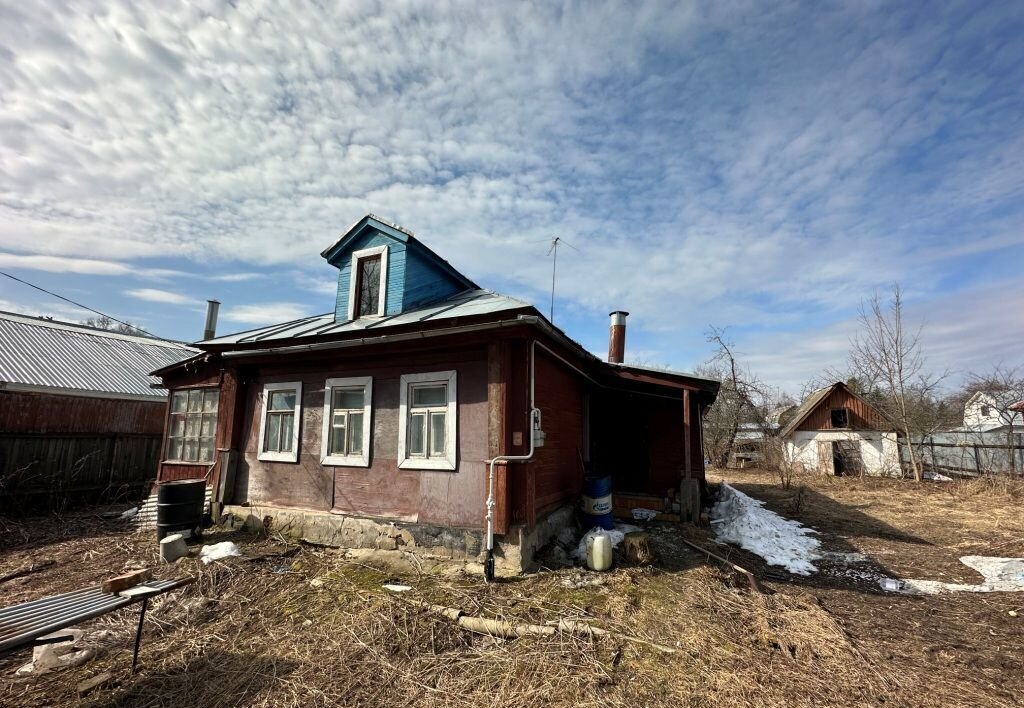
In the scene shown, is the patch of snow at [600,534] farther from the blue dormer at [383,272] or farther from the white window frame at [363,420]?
the blue dormer at [383,272]

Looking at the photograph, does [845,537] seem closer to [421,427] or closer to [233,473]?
[421,427]

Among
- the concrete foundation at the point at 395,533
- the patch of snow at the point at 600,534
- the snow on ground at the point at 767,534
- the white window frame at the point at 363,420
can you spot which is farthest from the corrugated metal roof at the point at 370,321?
the snow on ground at the point at 767,534

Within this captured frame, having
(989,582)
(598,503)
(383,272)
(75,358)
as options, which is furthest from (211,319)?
(989,582)

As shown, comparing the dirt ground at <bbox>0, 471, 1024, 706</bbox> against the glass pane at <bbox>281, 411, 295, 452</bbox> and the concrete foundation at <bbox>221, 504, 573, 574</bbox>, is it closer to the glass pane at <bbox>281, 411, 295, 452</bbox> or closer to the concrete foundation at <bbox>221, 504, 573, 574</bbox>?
the concrete foundation at <bbox>221, 504, 573, 574</bbox>

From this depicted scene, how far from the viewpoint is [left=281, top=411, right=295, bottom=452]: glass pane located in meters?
9.16

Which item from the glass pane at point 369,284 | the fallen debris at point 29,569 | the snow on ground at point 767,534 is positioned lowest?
the fallen debris at point 29,569

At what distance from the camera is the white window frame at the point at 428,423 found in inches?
289

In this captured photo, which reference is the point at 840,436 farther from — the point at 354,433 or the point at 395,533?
the point at 354,433

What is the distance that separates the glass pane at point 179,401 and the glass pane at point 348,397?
553 cm

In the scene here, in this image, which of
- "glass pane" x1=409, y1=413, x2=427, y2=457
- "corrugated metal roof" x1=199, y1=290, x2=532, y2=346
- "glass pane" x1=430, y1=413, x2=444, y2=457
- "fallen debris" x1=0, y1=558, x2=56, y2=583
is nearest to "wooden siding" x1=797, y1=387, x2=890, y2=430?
"corrugated metal roof" x1=199, y1=290, x2=532, y2=346

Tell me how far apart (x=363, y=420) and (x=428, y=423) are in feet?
4.64

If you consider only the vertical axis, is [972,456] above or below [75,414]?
below

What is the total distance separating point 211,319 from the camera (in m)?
19.5

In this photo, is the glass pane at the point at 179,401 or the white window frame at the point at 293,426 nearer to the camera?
the white window frame at the point at 293,426
